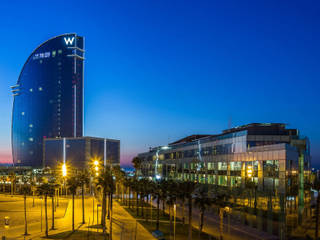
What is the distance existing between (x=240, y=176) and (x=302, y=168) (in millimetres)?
11557

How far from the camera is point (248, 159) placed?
2480 inches

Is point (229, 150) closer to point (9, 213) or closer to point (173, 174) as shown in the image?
point (173, 174)

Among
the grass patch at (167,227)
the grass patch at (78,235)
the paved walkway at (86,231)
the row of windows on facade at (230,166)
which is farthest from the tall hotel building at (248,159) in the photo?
the grass patch at (78,235)

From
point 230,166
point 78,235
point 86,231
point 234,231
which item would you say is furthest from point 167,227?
point 230,166

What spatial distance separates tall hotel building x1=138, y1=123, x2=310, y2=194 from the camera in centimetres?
5309

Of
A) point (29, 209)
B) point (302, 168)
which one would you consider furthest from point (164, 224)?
point (29, 209)

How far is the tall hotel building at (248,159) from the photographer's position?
53.1 meters

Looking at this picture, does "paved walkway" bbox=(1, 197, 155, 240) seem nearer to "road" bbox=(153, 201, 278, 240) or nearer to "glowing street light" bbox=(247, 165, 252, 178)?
"road" bbox=(153, 201, 278, 240)

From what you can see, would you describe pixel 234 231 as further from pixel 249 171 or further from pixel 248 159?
pixel 248 159

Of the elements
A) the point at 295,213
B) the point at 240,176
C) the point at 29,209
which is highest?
the point at 240,176

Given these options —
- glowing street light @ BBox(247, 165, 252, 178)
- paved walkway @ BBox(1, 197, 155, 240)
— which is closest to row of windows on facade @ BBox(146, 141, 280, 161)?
glowing street light @ BBox(247, 165, 252, 178)

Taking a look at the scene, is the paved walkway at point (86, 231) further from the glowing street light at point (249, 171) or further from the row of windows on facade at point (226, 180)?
the glowing street light at point (249, 171)

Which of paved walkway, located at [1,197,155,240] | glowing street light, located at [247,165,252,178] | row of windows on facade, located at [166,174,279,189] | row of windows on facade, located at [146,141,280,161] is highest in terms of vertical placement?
row of windows on facade, located at [146,141,280,161]

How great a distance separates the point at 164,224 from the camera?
55156 millimetres
